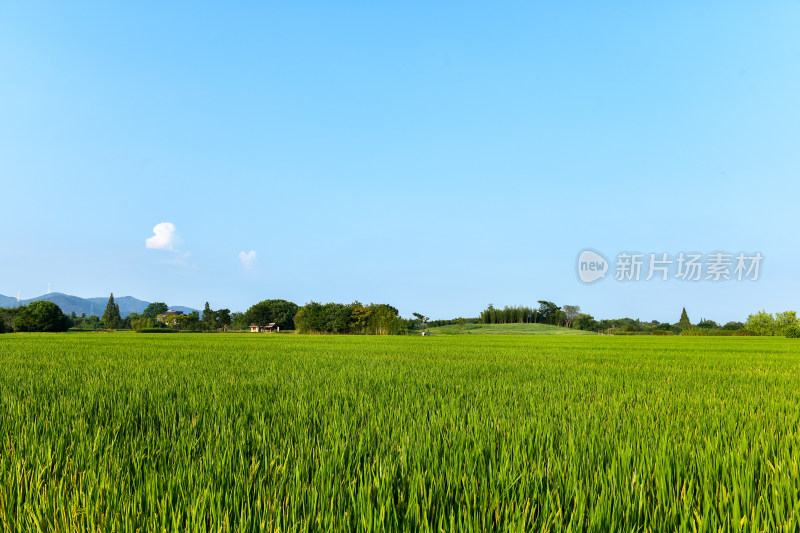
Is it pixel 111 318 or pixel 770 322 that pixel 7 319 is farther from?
pixel 770 322

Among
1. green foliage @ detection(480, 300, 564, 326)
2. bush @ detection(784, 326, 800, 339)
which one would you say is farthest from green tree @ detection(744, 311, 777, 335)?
green foliage @ detection(480, 300, 564, 326)

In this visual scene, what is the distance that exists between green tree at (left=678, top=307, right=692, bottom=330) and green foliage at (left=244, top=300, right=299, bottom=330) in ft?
283

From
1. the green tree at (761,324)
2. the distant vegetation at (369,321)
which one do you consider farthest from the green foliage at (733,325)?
the green tree at (761,324)

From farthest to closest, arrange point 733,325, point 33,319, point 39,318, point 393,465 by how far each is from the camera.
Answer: point 733,325
point 39,318
point 33,319
point 393,465

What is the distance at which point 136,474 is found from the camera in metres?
1.92

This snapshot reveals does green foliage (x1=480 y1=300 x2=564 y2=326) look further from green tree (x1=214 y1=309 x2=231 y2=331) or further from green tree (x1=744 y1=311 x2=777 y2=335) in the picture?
green tree (x1=214 y1=309 x2=231 y2=331)

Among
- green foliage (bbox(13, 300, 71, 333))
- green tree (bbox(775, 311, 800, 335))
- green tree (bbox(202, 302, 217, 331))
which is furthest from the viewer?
green tree (bbox(202, 302, 217, 331))

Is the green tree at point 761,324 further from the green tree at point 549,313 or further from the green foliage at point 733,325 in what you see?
the green tree at point 549,313

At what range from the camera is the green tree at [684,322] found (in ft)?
290

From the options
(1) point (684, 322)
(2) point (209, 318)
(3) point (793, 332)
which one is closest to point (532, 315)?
(1) point (684, 322)

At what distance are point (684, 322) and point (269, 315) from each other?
92.5m

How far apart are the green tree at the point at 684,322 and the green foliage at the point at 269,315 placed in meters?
86.4

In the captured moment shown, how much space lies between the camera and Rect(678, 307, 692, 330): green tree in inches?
3477

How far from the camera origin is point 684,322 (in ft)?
296
